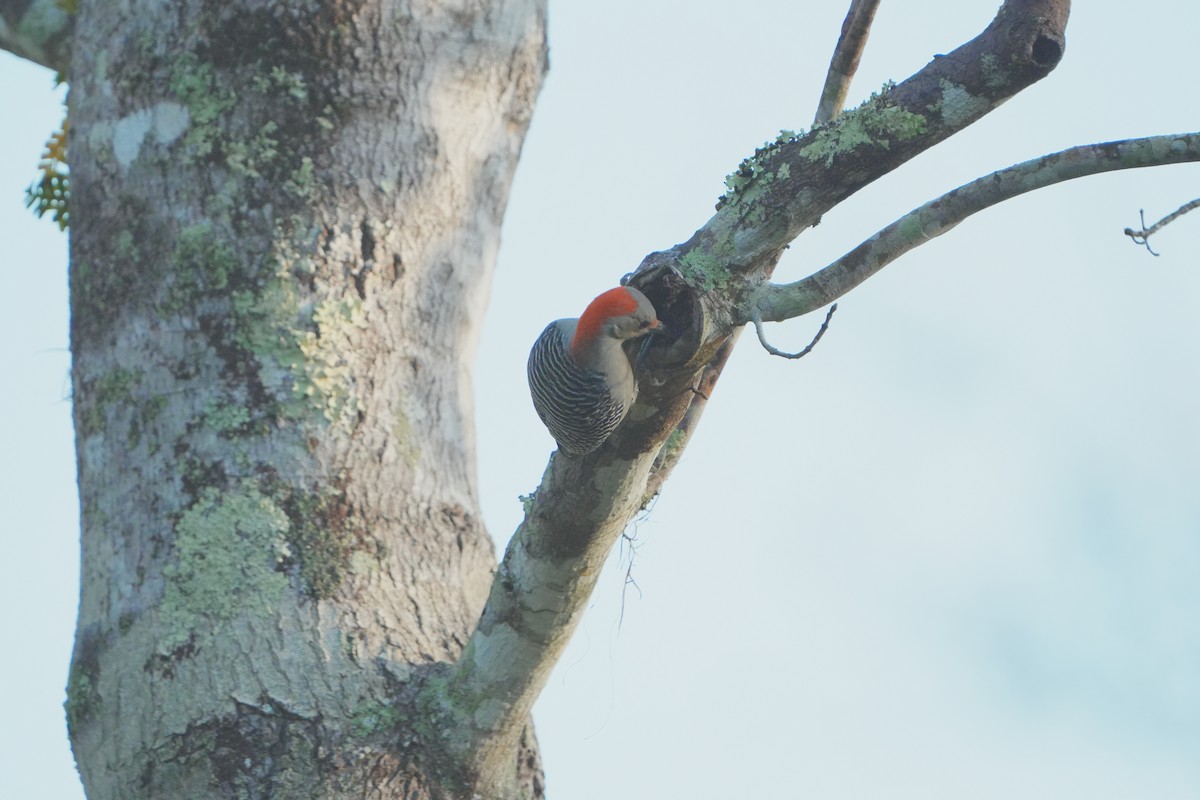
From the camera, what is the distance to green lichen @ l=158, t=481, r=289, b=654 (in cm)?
309

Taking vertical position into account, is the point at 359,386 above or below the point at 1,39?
below

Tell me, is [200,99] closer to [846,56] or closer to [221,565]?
[221,565]

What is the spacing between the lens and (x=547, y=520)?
313cm

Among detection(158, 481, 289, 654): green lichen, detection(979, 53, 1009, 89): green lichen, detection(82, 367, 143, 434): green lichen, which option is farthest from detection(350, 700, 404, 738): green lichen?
detection(979, 53, 1009, 89): green lichen

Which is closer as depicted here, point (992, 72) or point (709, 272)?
point (992, 72)

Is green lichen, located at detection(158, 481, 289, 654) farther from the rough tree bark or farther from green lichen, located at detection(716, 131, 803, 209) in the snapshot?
green lichen, located at detection(716, 131, 803, 209)

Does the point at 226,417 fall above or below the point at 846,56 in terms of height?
below

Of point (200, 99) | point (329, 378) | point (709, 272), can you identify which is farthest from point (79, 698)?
point (709, 272)

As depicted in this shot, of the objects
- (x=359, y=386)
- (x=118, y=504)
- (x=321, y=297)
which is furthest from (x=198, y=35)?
(x=118, y=504)

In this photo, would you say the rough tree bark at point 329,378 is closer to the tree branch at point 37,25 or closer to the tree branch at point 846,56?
the tree branch at point 846,56

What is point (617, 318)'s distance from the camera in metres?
3.50

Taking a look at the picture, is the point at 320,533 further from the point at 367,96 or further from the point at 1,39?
the point at 1,39

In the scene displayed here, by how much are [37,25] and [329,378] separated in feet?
6.86

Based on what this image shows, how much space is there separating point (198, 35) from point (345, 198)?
63cm
